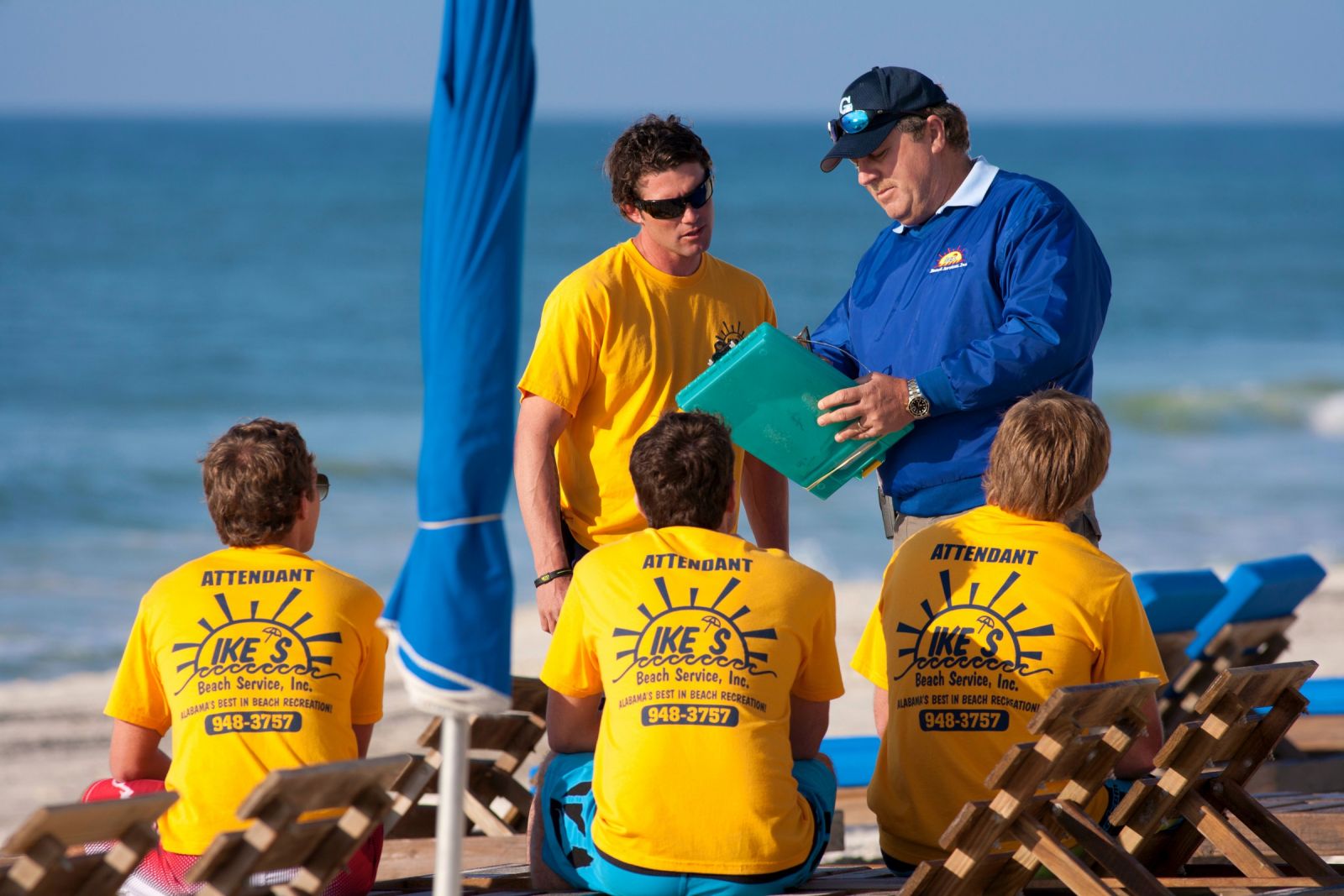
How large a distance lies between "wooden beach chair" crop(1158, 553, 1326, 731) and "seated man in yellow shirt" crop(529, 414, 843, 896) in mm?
3040

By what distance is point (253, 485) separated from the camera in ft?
12.0

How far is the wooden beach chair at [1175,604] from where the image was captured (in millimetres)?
6016

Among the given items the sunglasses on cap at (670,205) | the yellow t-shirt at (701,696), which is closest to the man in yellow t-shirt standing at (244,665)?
the yellow t-shirt at (701,696)

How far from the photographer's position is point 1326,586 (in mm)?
12008

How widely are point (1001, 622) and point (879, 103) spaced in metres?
1.50

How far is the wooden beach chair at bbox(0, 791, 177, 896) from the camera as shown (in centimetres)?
275

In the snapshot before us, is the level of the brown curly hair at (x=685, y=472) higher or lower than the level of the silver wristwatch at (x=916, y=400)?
lower

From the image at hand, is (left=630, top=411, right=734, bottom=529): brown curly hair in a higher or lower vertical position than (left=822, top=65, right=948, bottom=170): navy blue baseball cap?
lower

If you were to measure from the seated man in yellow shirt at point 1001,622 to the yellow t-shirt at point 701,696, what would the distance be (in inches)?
9.8

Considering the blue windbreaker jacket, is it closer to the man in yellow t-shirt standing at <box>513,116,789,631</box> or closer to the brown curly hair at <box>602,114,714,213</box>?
the man in yellow t-shirt standing at <box>513,116,789,631</box>

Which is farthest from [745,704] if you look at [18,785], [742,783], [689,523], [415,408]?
[415,408]

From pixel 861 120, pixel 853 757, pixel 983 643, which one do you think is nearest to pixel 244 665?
pixel 983 643

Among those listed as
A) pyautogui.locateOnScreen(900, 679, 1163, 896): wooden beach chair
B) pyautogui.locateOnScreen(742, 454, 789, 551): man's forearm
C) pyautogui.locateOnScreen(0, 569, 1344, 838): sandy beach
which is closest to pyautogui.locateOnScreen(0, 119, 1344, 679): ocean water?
pyautogui.locateOnScreen(0, 569, 1344, 838): sandy beach

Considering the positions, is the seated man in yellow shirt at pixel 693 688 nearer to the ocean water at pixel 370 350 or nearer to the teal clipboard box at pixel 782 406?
the teal clipboard box at pixel 782 406
